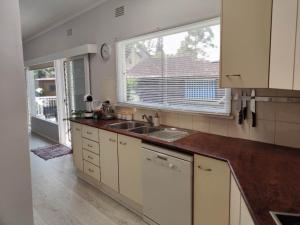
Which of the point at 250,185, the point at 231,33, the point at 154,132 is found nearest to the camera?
the point at 250,185

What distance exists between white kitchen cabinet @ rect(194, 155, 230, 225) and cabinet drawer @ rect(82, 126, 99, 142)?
160cm

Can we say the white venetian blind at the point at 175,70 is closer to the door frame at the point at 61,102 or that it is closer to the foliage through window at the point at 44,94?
the door frame at the point at 61,102

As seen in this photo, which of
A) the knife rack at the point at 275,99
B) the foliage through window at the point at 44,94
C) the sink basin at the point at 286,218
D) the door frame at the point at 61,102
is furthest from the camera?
the foliage through window at the point at 44,94

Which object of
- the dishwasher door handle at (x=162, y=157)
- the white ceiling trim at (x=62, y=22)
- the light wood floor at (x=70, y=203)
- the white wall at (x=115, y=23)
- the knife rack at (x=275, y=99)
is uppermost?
the white ceiling trim at (x=62, y=22)

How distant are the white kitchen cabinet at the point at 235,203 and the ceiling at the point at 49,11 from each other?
130 inches

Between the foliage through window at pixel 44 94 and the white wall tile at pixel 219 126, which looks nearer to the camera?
the white wall tile at pixel 219 126

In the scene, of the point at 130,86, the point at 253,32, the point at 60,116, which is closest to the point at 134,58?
the point at 130,86

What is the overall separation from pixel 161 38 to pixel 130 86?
91 centimetres

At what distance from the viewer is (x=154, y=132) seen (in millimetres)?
2777

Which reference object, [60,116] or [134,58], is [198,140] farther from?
[60,116]

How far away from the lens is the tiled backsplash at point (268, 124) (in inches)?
74.1

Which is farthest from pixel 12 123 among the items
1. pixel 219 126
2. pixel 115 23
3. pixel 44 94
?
pixel 44 94

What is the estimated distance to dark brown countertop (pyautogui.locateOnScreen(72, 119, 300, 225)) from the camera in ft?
3.46

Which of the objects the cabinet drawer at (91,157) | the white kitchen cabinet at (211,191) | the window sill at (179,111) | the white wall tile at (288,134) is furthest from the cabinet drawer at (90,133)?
the white wall tile at (288,134)
